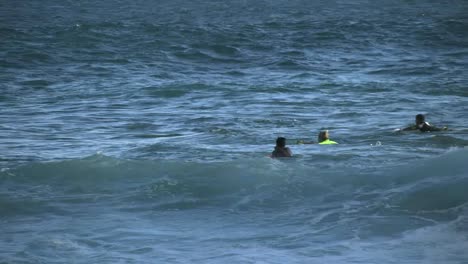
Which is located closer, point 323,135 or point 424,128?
point 323,135

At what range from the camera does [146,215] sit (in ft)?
45.6

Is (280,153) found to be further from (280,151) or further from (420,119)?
(420,119)

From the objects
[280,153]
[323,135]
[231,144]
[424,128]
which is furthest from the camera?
[424,128]

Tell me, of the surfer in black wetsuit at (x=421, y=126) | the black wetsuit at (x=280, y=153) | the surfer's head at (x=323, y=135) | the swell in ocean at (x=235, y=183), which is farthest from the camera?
the surfer in black wetsuit at (x=421, y=126)

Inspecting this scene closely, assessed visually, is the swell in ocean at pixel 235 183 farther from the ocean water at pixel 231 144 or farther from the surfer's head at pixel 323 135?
the surfer's head at pixel 323 135

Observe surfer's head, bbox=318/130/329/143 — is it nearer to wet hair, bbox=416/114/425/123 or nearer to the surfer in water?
the surfer in water

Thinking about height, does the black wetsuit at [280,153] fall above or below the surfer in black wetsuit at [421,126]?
above

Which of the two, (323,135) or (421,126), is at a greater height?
(323,135)

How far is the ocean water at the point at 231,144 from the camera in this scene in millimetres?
12461

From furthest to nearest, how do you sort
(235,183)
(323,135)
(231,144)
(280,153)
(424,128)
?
(424,128), (231,144), (323,135), (280,153), (235,183)

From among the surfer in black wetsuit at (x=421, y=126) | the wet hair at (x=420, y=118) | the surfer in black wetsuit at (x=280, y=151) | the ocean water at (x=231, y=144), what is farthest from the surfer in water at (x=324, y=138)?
the wet hair at (x=420, y=118)

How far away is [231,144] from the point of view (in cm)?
1930

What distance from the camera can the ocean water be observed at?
40.9 ft

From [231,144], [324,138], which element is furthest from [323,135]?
[231,144]
